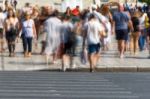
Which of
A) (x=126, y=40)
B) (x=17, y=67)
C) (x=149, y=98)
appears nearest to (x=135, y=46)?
(x=126, y=40)

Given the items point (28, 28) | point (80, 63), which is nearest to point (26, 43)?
point (28, 28)

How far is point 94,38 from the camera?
24.5 meters

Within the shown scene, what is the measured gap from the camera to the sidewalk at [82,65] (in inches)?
977

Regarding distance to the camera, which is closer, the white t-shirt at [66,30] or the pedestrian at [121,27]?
the white t-shirt at [66,30]

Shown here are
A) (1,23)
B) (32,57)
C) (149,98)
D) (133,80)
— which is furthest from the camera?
(1,23)

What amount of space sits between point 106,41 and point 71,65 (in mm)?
4281

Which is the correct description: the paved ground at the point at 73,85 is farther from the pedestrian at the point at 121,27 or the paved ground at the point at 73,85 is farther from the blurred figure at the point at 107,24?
the blurred figure at the point at 107,24

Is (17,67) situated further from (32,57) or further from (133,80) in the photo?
(133,80)

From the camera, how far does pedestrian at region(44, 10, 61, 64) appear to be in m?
25.7

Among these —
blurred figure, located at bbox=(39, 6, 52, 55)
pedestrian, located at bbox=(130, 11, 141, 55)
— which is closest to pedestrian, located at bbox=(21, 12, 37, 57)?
blurred figure, located at bbox=(39, 6, 52, 55)

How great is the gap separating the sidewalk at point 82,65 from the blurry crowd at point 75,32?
11.2 inches

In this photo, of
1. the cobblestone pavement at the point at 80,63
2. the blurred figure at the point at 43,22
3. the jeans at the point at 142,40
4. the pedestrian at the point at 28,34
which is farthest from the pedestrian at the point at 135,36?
the pedestrian at the point at 28,34

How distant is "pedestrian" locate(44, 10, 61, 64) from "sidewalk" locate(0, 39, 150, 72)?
0.40 meters

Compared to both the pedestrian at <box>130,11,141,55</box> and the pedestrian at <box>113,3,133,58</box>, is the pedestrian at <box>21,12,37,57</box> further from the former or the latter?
the pedestrian at <box>130,11,141,55</box>
